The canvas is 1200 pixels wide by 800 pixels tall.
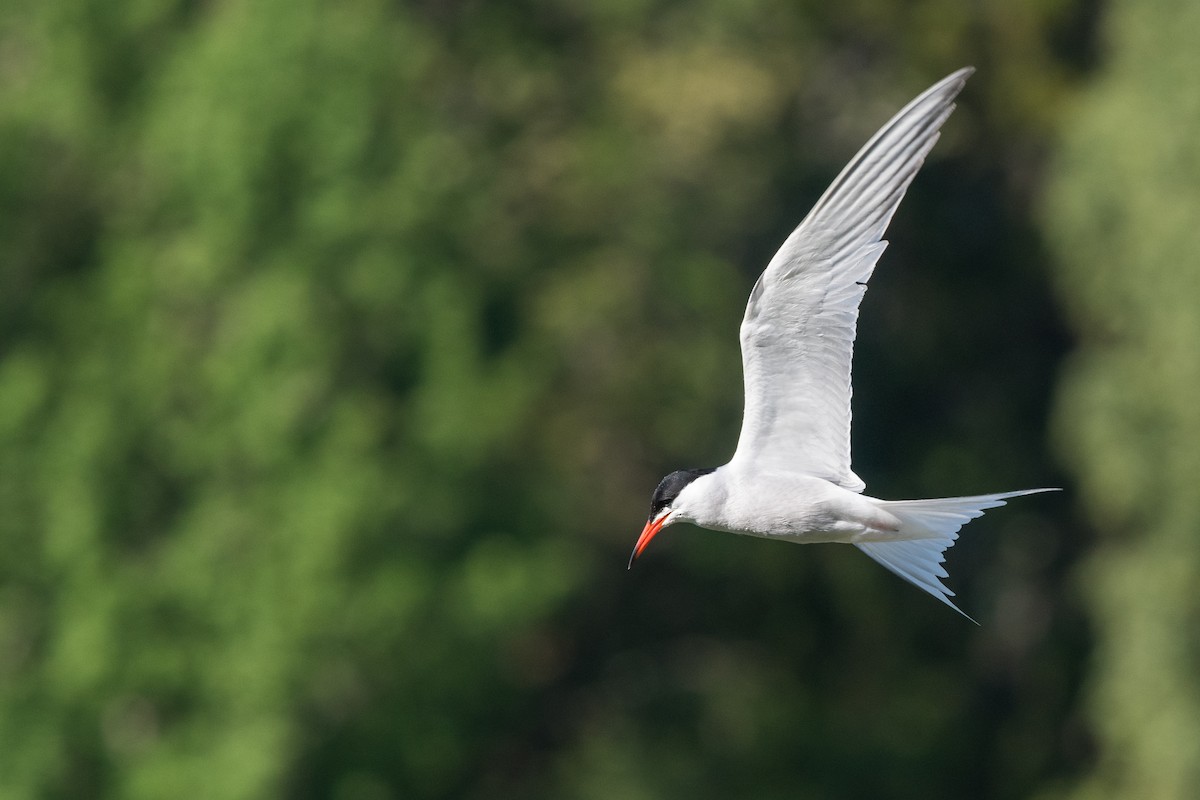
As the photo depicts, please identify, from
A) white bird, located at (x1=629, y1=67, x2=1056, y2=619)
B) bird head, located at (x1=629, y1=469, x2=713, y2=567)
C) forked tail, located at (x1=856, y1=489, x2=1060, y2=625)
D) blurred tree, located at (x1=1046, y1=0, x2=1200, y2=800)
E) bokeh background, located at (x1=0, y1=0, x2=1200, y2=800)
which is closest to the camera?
A: forked tail, located at (x1=856, y1=489, x2=1060, y2=625)

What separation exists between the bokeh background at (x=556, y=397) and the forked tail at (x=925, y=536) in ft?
21.1

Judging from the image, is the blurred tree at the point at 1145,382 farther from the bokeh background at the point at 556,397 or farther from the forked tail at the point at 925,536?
the forked tail at the point at 925,536

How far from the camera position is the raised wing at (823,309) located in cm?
577

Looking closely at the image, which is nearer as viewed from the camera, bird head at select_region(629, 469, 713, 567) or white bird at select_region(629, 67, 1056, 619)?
white bird at select_region(629, 67, 1056, 619)

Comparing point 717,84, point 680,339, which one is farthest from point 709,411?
point 717,84

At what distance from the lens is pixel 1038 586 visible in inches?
683

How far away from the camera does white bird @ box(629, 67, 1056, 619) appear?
5.76m

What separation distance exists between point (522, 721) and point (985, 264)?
5.87m

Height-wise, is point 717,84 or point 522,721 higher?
point 717,84

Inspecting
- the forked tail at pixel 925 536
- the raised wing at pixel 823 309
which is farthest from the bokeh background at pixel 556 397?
the raised wing at pixel 823 309

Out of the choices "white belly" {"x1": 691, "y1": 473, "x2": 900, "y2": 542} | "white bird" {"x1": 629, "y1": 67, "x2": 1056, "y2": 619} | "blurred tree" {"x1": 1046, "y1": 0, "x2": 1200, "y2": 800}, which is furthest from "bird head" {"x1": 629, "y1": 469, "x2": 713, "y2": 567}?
"blurred tree" {"x1": 1046, "y1": 0, "x2": 1200, "y2": 800}

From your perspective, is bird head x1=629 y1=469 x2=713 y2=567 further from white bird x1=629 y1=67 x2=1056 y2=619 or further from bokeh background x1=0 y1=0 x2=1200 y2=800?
bokeh background x1=0 y1=0 x2=1200 y2=800

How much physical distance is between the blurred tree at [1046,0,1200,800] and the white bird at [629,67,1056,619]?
652 centimetres

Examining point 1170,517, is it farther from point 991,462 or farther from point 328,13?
point 328,13
